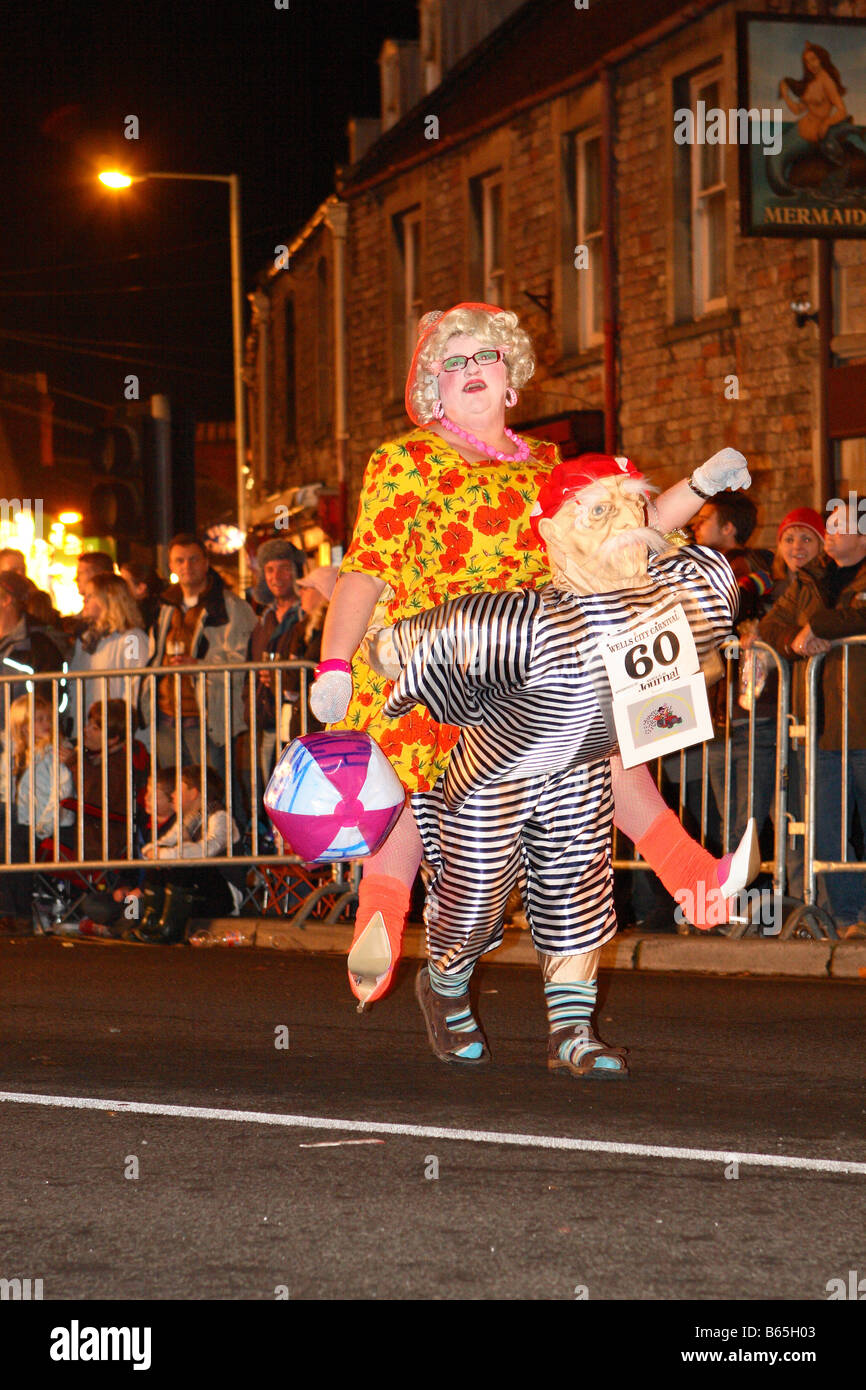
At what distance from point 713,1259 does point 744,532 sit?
22.3 ft

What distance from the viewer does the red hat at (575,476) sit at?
17.9ft

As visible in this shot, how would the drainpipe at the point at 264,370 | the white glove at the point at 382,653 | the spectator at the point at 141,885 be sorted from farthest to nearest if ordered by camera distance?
the drainpipe at the point at 264,370
the spectator at the point at 141,885
the white glove at the point at 382,653

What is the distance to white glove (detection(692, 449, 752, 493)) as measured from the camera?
5.31 m

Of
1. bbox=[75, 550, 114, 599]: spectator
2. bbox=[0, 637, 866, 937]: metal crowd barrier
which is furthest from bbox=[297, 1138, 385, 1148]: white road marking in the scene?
bbox=[75, 550, 114, 599]: spectator

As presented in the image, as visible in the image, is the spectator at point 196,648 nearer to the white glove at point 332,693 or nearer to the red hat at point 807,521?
the red hat at point 807,521

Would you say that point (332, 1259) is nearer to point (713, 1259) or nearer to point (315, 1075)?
point (713, 1259)

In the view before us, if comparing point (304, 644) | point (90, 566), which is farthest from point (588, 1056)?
point (90, 566)

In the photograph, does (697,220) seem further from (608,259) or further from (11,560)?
(11,560)

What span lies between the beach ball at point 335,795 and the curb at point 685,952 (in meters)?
3.78

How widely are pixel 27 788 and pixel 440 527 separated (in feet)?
19.7

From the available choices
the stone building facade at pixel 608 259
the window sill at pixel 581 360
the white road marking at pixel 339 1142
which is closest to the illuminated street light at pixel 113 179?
the stone building facade at pixel 608 259

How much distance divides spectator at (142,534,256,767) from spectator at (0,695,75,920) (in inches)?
23.2

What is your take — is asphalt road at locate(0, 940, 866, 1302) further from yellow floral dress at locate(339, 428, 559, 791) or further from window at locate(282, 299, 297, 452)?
window at locate(282, 299, 297, 452)

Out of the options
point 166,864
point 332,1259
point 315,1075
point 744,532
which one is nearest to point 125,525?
point 166,864
